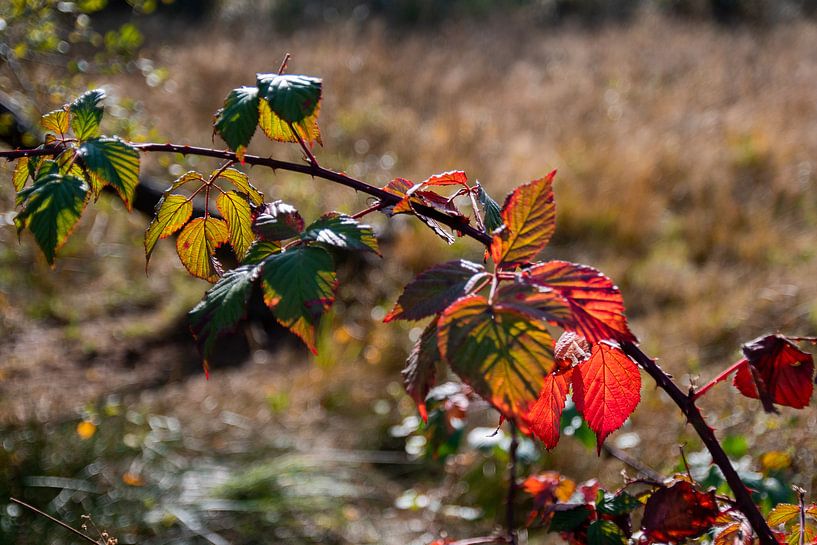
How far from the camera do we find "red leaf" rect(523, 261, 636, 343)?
63 centimetres

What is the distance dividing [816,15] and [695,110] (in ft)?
18.1

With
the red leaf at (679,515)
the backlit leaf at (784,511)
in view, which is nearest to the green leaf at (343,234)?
the red leaf at (679,515)

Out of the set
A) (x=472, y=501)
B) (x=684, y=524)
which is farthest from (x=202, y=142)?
(x=684, y=524)

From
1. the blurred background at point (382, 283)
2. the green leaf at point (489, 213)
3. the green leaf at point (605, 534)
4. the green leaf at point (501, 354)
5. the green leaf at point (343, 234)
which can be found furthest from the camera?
the blurred background at point (382, 283)

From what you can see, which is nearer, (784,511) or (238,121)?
(238,121)

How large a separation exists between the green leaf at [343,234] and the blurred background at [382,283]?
411mm

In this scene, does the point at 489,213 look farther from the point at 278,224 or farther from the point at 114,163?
the point at 114,163

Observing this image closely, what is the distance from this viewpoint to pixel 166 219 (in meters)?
0.80

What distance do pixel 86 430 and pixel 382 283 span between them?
1920 millimetres

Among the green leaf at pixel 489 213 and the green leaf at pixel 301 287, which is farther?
the green leaf at pixel 489 213

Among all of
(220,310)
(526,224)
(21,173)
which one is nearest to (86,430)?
(21,173)

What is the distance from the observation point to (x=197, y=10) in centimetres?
1124

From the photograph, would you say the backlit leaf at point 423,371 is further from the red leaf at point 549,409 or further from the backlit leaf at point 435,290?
the red leaf at point 549,409

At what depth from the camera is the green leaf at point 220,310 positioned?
65 cm
